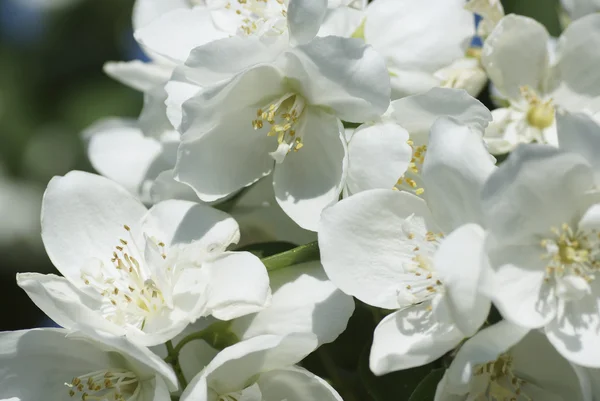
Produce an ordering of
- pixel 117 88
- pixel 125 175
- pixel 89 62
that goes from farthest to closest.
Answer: pixel 89 62, pixel 117 88, pixel 125 175

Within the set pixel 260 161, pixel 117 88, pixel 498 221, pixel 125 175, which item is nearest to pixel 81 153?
pixel 117 88

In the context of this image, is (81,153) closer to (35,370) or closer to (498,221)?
(35,370)

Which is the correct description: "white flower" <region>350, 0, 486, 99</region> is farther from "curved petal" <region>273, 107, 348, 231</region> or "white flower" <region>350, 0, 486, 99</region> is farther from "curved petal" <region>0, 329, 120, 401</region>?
"curved petal" <region>0, 329, 120, 401</region>

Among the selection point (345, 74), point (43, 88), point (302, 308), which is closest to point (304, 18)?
point (345, 74)

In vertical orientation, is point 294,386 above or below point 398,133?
below

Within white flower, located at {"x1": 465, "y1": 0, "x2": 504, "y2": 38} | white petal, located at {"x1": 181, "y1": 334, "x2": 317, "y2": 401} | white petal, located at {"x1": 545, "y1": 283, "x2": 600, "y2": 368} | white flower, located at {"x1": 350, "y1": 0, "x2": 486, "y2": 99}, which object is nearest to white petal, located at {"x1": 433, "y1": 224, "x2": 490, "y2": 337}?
white petal, located at {"x1": 545, "y1": 283, "x2": 600, "y2": 368}

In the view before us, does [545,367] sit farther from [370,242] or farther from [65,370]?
[65,370]
